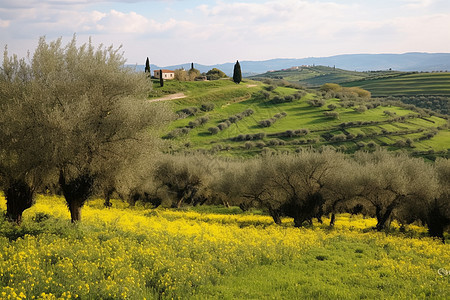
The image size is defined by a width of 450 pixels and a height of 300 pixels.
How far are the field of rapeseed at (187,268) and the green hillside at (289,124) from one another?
6543 cm

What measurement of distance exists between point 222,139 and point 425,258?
82.7 metres

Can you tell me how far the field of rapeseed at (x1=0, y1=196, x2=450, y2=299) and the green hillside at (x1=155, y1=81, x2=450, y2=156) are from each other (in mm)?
65431

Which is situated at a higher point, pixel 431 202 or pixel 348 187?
pixel 348 187

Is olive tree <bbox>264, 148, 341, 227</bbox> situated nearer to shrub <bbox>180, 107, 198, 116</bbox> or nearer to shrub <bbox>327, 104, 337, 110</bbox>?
shrub <bbox>180, 107, 198, 116</bbox>

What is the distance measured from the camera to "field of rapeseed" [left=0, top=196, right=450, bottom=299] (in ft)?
33.5

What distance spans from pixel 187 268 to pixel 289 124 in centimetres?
10113

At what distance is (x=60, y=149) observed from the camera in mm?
15172

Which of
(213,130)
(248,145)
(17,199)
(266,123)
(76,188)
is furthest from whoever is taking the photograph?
(266,123)

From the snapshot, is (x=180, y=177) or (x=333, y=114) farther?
(x=333, y=114)

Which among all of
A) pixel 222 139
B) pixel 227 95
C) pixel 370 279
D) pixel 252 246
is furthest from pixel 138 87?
pixel 227 95

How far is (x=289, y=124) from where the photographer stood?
361ft

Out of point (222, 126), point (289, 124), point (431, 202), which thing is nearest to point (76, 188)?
point (431, 202)

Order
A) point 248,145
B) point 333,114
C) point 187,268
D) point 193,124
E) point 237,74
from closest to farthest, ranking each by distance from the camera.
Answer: point 187,268 → point 248,145 → point 193,124 → point 333,114 → point 237,74

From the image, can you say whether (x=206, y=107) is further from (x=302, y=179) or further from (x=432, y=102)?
(x=432, y=102)
